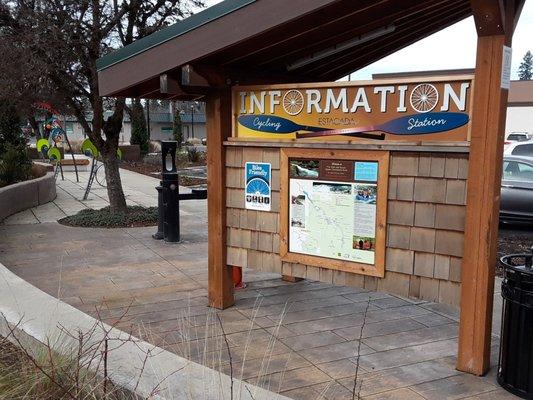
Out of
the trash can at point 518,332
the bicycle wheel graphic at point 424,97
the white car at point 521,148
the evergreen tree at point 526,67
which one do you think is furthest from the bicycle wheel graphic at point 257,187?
the evergreen tree at point 526,67

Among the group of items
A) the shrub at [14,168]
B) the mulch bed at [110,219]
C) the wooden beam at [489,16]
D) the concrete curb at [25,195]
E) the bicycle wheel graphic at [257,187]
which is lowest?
the mulch bed at [110,219]

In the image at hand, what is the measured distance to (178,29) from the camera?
15.3 ft

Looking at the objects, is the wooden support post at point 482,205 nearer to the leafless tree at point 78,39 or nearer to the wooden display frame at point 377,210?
the wooden display frame at point 377,210

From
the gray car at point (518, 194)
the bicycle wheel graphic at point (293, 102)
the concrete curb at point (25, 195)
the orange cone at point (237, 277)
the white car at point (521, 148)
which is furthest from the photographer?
the white car at point (521, 148)

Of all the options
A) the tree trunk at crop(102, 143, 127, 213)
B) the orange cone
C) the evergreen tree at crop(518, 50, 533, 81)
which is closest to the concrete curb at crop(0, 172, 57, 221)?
the tree trunk at crop(102, 143, 127, 213)

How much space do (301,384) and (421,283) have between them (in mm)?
1266

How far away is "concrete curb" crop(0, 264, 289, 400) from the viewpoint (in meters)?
→ 2.60

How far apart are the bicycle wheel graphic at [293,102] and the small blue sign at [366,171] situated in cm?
75

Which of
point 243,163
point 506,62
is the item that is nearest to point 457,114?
point 506,62

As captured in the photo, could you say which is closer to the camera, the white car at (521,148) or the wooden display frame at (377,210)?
the wooden display frame at (377,210)

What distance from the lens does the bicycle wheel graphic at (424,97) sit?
400 centimetres

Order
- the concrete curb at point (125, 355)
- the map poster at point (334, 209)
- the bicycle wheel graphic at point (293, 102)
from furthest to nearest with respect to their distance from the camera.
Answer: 1. the bicycle wheel graphic at point (293, 102)
2. the map poster at point (334, 209)
3. the concrete curb at point (125, 355)

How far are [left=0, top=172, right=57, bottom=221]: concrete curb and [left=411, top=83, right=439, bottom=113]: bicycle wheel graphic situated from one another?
28.5 ft

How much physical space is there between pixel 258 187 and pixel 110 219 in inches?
228
